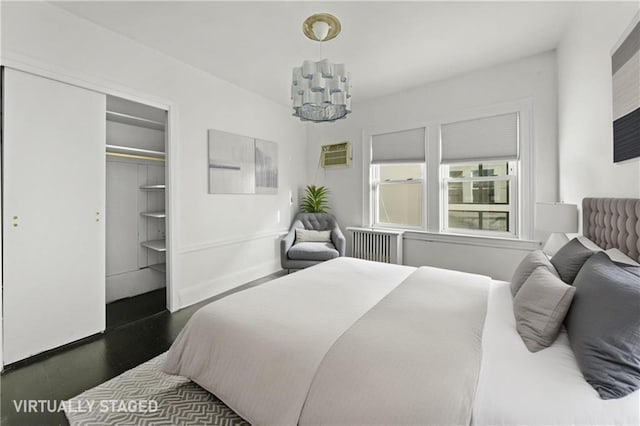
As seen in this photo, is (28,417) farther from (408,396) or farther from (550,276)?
(550,276)

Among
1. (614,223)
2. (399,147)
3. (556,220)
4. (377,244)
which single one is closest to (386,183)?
(399,147)

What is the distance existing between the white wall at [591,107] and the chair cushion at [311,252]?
259 centimetres

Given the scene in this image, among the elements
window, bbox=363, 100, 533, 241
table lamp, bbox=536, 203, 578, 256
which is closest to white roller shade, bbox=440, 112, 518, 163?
window, bbox=363, 100, 533, 241

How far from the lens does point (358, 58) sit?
3.10 m

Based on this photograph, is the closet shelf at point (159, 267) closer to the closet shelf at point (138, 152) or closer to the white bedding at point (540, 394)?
the closet shelf at point (138, 152)

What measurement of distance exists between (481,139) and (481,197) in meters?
0.73

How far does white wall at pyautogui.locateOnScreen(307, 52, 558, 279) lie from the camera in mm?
3105

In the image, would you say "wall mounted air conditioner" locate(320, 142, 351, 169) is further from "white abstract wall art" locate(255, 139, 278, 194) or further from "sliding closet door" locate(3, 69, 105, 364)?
"sliding closet door" locate(3, 69, 105, 364)

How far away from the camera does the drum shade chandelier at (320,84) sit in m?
2.08

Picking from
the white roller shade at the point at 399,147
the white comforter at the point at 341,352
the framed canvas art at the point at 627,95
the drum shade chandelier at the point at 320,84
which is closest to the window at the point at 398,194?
the white roller shade at the point at 399,147

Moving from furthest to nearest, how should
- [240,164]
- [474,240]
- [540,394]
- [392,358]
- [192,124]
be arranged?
[240,164]
[474,240]
[192,124]
[392,358]
[540,394]

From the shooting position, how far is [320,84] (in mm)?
2043

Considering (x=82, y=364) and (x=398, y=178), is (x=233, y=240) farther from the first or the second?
(x=398, y=178)

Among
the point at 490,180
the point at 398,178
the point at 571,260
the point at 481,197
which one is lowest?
the point at 571,260
